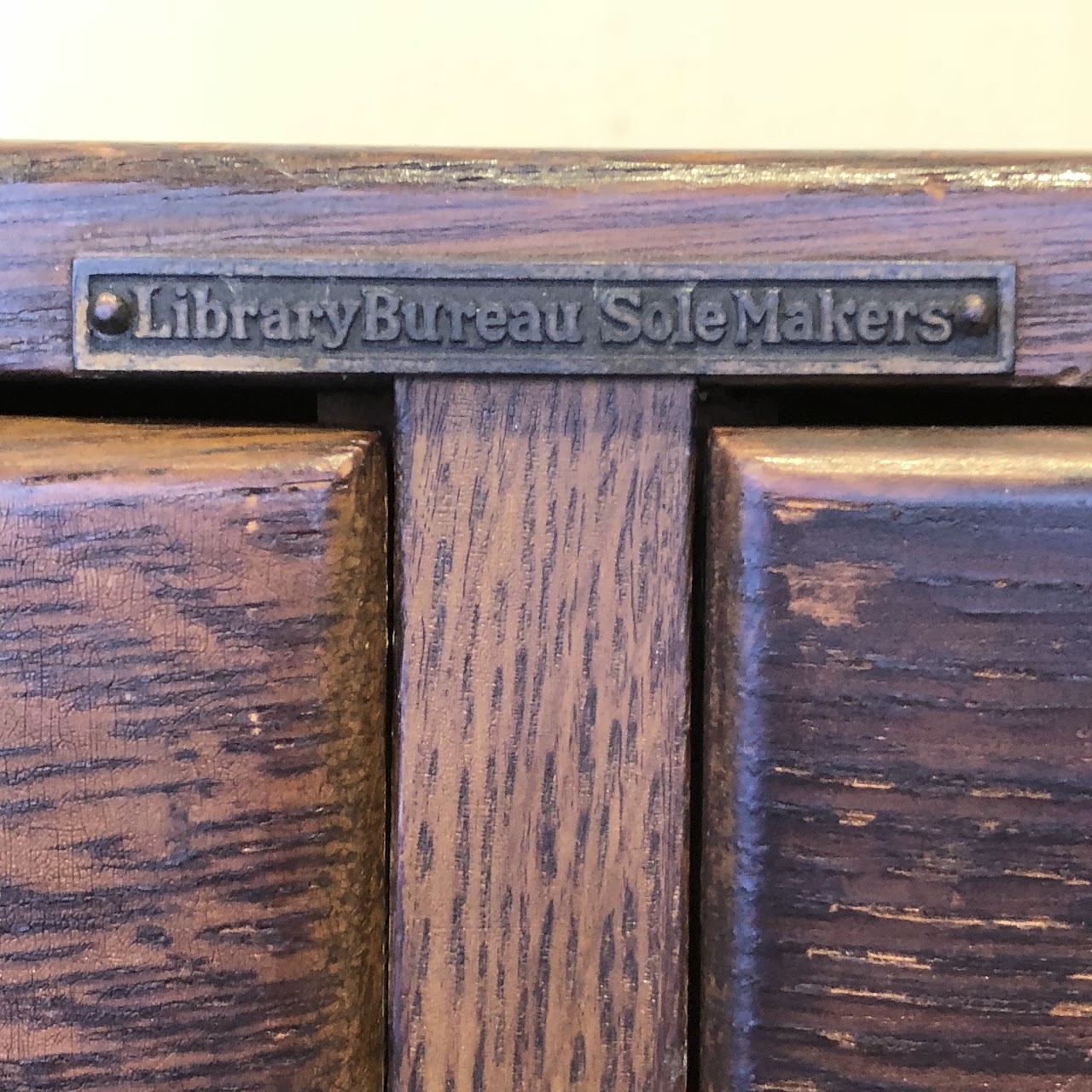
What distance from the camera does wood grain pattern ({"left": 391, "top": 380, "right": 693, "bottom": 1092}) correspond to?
9.6 inches

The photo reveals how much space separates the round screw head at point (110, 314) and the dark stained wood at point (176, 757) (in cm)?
3

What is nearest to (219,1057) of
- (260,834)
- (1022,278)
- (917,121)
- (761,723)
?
(260,834)

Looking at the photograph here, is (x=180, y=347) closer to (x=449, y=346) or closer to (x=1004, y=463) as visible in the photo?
(x=449, y=346)

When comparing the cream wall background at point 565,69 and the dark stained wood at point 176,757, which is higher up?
the cream wall background at point 565,69

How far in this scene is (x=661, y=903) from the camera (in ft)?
0.81

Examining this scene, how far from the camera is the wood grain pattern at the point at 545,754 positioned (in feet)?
0.80

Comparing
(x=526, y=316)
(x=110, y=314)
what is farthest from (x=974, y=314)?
(x=110, y=314)

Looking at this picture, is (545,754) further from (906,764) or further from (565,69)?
(565,69)

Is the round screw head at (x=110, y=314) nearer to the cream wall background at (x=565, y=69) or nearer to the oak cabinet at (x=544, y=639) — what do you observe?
the oak cabinet at (x=544, y=639)

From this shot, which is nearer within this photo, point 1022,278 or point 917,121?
point 1022,278

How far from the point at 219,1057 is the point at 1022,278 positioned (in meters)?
0.28

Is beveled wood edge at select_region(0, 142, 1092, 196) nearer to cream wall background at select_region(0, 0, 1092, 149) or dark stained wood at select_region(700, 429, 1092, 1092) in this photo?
dark stained wood at select_region(700, 429, 1092, 1092)

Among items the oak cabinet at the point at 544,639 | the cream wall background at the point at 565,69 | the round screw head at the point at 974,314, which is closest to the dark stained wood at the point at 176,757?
the oak cabinet at the point at 544,639

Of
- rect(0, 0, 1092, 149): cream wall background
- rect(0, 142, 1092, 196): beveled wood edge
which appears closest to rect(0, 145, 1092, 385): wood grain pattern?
rect(0, 142, 1092, 196): beveled wood edge
